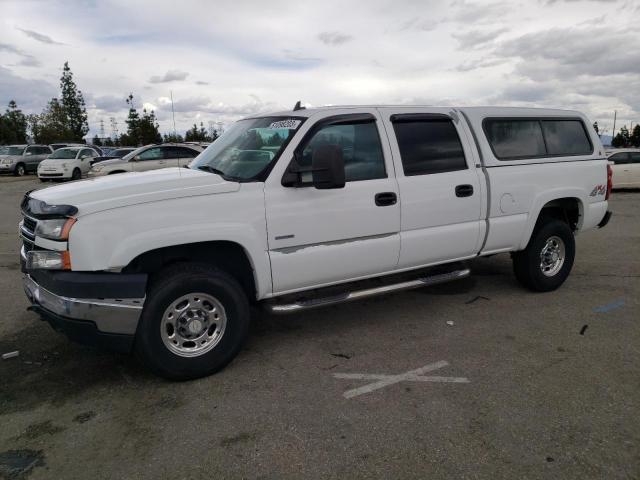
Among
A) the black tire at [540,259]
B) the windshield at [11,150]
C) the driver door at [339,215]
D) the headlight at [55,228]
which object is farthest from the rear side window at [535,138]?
the windshield at [11,150]

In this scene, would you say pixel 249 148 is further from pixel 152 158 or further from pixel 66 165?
pixel 66 165

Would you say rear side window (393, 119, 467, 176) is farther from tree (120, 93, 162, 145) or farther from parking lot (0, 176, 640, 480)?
tree (120, 93, 162, 145)

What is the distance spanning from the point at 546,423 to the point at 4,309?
5.13m

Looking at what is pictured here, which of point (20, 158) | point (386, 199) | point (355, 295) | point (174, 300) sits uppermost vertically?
point (20, 158)

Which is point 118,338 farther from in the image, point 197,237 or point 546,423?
point 546,423

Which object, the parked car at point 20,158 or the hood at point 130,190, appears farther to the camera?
the parked car at point 20,158

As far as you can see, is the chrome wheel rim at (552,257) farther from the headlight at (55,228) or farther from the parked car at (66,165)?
the parked car at (66,165)

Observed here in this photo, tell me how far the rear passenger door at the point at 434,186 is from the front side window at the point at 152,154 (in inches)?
566

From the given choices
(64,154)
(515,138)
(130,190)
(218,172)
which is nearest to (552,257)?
(515,138)

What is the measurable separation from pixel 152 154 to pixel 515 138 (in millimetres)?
14549

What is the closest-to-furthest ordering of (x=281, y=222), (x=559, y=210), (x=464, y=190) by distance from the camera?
(x=281, y=222) < (x=464, y=190) < (x=559, y=210)

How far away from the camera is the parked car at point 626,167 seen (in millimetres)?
16406

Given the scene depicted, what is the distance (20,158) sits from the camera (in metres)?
27.1

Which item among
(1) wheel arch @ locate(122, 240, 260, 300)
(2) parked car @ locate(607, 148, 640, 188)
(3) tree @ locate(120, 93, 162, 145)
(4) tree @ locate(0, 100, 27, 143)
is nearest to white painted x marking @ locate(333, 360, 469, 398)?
(1) wheel arch @ locate(122, 240, 260, 300)
